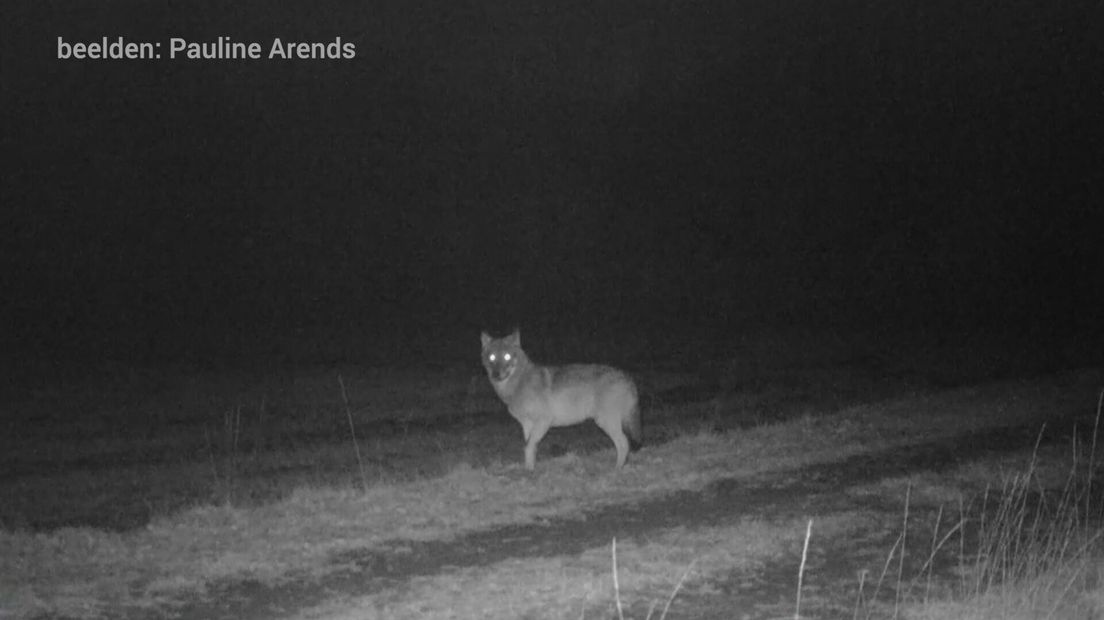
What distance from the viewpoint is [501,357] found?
1282cm

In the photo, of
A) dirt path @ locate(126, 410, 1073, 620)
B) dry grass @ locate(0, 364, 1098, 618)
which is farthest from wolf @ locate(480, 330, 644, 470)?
dirt path @ locate(126, 410, 1073, 620)

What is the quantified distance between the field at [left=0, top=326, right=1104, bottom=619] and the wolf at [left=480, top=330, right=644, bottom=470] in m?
0.43

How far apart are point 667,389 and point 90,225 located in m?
57.5

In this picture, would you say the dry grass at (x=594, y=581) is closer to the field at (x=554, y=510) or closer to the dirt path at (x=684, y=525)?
the field at (x=554, y=510)

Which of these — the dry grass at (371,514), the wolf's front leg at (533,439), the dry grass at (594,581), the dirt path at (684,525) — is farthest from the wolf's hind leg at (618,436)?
the dry grass at (594,581)

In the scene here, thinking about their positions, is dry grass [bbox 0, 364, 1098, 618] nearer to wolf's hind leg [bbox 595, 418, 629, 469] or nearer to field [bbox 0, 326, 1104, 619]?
field [bbox 0, 326, 1104, 619]

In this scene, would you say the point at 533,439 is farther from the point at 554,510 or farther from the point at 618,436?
the point at 554,510

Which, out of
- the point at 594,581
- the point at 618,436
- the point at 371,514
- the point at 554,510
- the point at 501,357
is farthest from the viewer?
the point at 501,357

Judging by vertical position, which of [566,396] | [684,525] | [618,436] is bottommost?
[684,525]

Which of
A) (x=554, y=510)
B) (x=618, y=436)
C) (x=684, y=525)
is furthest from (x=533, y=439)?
(x=684, y=525)

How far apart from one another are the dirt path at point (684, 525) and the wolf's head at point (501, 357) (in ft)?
9.07

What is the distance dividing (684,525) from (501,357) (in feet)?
12.6

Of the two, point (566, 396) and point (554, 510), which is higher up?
point (566, 396)

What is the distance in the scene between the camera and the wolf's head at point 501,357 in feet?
42.0
